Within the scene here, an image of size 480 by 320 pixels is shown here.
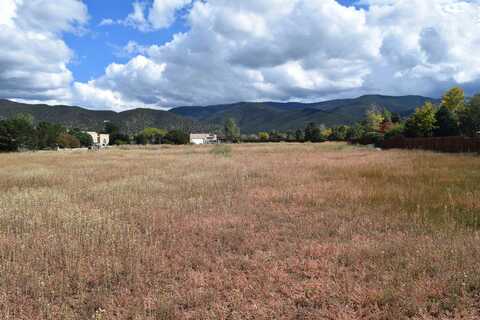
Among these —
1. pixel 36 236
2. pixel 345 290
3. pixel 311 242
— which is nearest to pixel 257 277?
pixel 345 290

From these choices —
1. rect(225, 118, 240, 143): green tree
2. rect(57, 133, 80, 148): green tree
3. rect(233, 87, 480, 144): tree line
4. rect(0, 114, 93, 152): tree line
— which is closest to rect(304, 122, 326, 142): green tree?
rect(233, 87, 480, 144): tree line

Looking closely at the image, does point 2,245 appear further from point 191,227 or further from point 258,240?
point 258,240

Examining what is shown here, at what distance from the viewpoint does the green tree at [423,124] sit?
1687 inches

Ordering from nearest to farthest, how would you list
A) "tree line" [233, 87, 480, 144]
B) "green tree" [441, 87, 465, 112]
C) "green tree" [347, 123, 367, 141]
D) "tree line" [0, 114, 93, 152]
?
"tree line" [233, 87, 480, 144], "green tree" [441, 87, 465, 112], "tree line" [0, 114, 93, 152], "green tree" [347, 123, 367, 141]

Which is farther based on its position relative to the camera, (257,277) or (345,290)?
(257,277)

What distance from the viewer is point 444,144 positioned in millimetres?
26359

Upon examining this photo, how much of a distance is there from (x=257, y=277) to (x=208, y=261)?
2.88 feet

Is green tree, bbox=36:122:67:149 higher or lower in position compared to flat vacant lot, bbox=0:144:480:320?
higher

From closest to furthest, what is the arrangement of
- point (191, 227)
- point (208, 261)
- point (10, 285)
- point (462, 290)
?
point (462, 290)
point (10, 285)
point (208, 261)
point (191, 227)

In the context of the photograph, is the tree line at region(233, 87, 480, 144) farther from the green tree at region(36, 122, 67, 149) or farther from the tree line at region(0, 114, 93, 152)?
the green tree at region(36, 122, 67, 149)

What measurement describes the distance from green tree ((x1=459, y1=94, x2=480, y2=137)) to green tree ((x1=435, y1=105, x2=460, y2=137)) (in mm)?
735

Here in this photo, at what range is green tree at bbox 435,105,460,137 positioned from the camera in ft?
128

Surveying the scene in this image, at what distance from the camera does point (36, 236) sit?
548 cm

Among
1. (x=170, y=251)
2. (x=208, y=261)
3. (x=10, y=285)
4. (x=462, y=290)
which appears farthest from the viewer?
(x=170, y=251)
